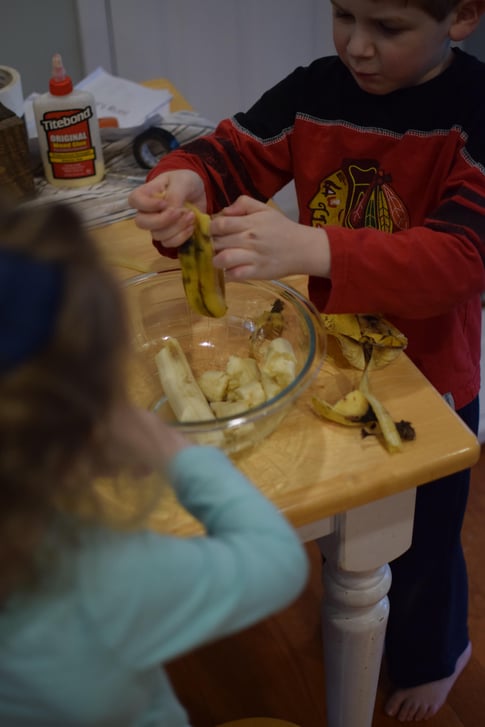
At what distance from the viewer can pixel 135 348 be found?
2.97 ft

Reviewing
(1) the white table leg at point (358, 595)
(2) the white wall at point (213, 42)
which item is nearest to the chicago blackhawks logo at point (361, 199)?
(1) the white table leg at point (358, 595)

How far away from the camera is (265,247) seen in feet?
2.56

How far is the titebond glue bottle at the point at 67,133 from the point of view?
48.0 inches

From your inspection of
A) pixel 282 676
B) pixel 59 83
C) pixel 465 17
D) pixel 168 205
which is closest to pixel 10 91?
pixel 59 83

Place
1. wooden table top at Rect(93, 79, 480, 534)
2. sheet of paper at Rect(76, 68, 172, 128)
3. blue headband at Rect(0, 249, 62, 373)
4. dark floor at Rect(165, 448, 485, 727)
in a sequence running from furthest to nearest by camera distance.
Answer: sheet of paper at Rect(76, 68, 172, 128)
dark floor at Rect(165, 448, 485, 727)
wooden table top at Rect(93, 79, 480, 534)
blue headband at Rect(0, 249, 62, 373)

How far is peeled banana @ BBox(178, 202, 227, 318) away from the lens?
81cm

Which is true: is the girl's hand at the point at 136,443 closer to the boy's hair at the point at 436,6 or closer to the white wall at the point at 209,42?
the boy's hair at the point at 436,6

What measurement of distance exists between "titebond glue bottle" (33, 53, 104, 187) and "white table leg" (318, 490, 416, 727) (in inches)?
30.5

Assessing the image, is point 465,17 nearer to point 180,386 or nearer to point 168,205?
point 168,205

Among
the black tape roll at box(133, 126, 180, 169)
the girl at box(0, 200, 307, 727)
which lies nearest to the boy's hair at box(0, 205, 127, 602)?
the girl at box(0, 200, 307, 727)

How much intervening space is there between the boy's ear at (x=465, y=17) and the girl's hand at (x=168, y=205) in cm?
33

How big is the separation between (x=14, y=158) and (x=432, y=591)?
91cm

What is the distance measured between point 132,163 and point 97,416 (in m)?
0.99

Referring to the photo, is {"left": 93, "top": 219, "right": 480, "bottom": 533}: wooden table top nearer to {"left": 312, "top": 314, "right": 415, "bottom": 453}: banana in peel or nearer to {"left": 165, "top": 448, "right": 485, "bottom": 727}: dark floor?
{"left": 312, "top": 314, "right": 415, "bottom": 453}: banana in peel
